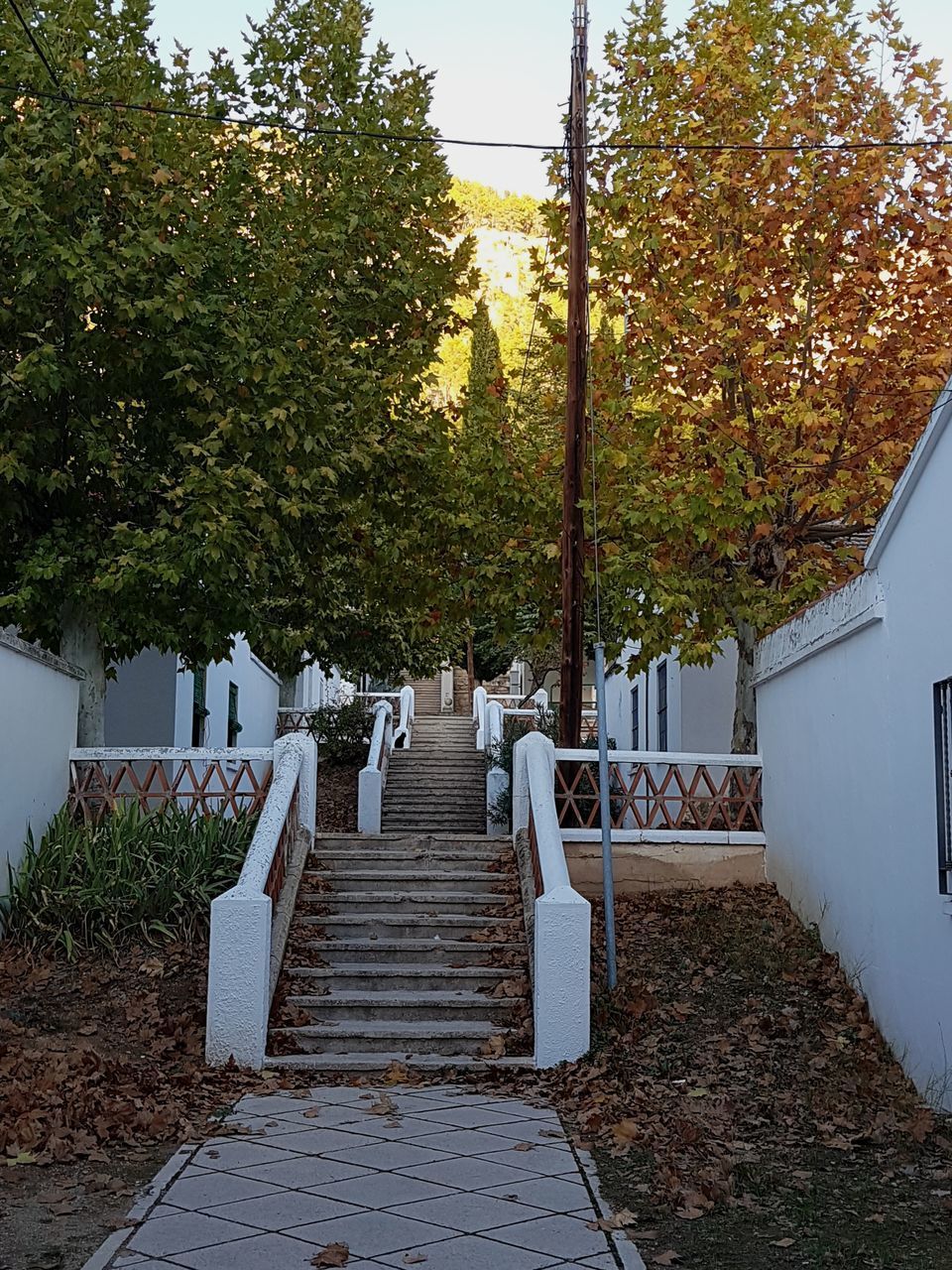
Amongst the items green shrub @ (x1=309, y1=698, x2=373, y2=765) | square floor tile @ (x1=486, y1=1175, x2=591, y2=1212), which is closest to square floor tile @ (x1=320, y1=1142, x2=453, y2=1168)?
square floor tile @ (x1=486, y1=1175, x2=591, y2=1212)

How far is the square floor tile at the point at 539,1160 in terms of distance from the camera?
6605mm

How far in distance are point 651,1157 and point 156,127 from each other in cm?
1090

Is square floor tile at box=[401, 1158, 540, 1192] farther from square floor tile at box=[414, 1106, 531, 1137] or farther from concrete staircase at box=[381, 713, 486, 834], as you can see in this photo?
concrete staircase at box=[381, 713, 486, 834]

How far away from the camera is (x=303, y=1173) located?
646cm

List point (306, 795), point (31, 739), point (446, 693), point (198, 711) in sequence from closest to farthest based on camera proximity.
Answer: point (31, 739) < point (306, 795) < point (198, 711) < point (446, 693)

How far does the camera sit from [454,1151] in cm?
688

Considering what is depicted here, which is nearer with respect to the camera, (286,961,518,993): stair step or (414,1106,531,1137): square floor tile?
(414,1106,531,1137): square floor tile

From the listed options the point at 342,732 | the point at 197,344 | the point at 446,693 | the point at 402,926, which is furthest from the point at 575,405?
the point at 446,693

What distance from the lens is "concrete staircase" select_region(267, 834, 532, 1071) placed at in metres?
9.26

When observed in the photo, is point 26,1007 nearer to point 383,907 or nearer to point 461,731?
point 383,907

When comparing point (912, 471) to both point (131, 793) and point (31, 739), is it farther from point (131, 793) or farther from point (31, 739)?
point (131, 793)

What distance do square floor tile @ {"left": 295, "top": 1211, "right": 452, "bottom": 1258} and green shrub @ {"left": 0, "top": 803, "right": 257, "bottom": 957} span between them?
5367mm

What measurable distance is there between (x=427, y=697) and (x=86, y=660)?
158ft

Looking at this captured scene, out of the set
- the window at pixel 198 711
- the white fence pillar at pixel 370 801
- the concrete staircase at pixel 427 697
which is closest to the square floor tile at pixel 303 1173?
the white fence pillar at pixel 370 801
